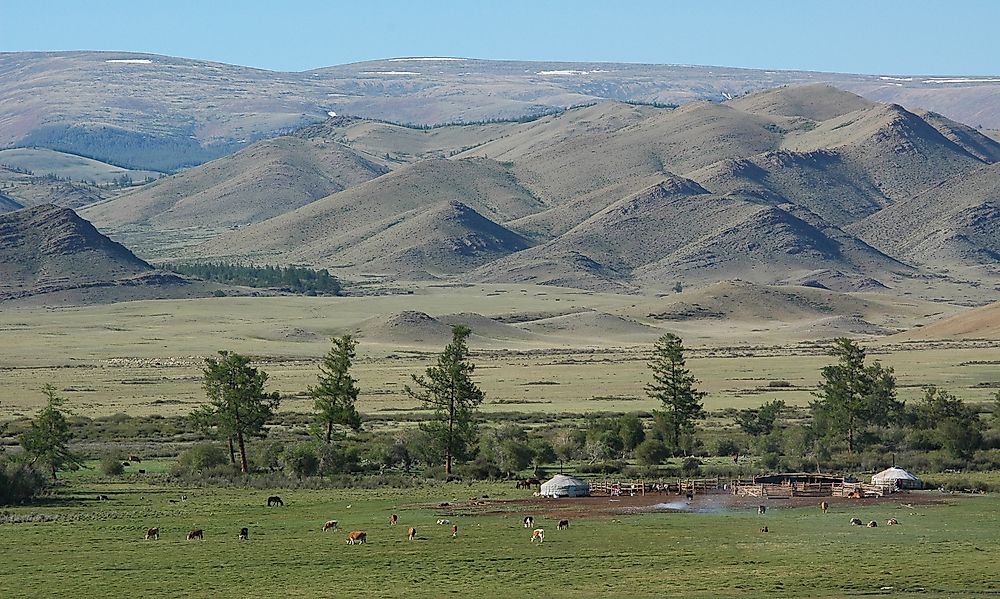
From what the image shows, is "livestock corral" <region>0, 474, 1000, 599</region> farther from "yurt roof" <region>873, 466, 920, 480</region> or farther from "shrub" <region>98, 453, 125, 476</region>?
"shrub" <region>98, 453, 125, 476</region>

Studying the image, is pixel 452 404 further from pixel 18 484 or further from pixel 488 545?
pixel 488 545

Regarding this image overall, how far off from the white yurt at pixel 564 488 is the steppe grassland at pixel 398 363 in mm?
41037

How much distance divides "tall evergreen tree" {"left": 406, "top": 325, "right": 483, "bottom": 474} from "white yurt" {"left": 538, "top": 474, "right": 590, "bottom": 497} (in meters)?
10.2

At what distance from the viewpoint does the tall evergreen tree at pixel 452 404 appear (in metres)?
74.3

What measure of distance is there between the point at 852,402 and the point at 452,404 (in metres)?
19.0

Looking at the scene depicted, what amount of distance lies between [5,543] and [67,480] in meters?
20.2

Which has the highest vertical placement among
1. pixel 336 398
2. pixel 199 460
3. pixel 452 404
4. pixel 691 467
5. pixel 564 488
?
pixel 336 398

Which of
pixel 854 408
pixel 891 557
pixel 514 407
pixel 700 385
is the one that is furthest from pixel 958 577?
pixel 700 385

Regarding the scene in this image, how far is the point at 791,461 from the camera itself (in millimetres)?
73438

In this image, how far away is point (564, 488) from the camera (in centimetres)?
6284

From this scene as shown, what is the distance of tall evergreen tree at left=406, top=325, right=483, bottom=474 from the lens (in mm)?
Result: 74312

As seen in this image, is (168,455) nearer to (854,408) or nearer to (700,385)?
(854,408)

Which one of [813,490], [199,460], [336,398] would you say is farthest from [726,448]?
[199,460]

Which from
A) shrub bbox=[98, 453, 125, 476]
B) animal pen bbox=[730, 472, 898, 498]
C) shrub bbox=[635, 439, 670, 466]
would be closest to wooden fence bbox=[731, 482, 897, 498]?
animal pen bbox=[730, 472, 898, 498]
